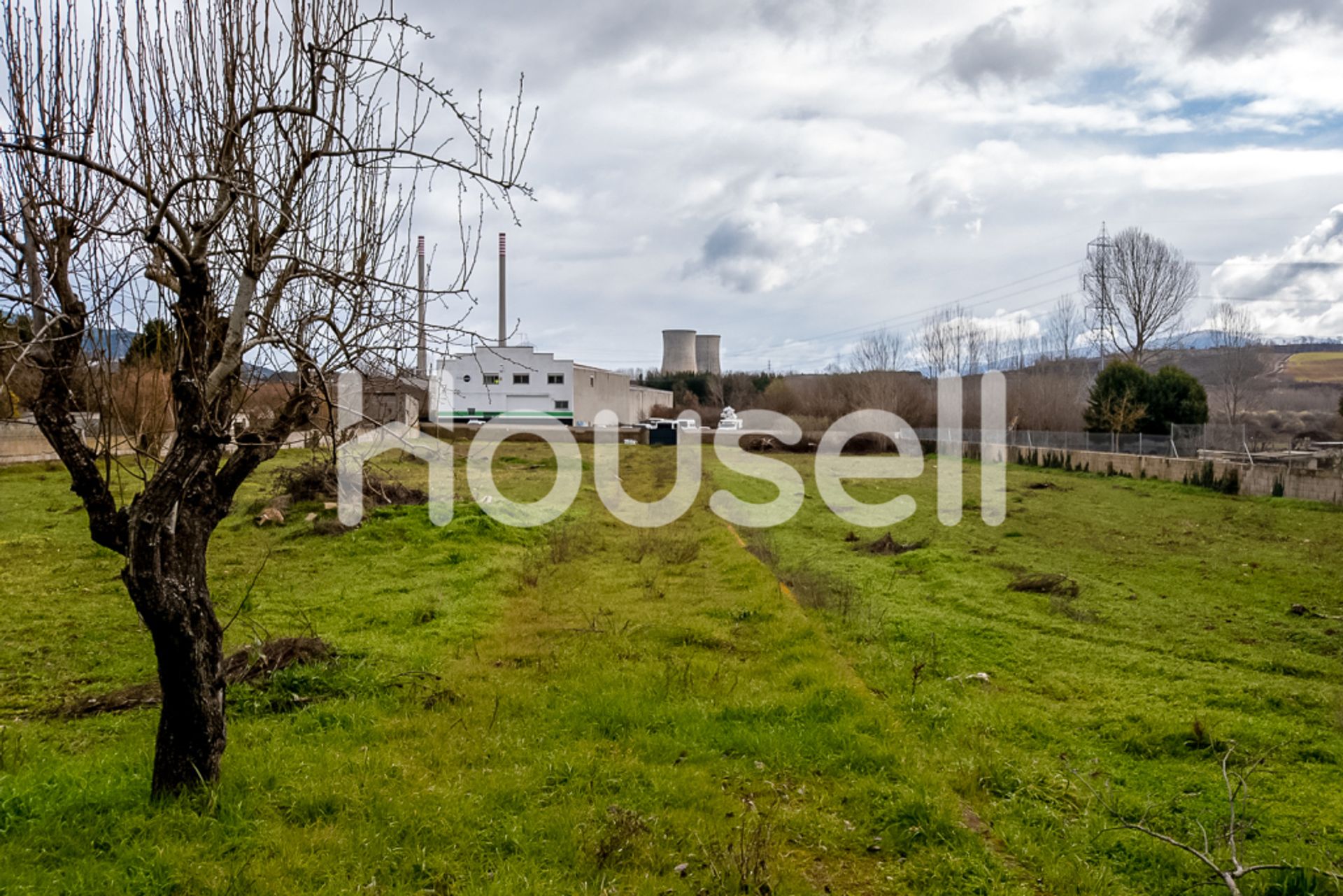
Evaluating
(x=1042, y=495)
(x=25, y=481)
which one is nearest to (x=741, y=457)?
(x=1042, y=495)

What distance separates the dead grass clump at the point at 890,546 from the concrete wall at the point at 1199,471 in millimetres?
9842

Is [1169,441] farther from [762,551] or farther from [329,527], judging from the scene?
[329,527]

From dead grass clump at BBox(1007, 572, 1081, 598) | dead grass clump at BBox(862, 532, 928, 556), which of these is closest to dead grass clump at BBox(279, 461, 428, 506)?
dead grass clump at BBox(862, 532, 928, 556)

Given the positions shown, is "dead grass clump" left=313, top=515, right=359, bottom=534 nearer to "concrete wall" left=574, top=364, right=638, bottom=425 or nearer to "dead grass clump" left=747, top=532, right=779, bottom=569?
"dead grass clump" left=747, top=532, right=779, bottom=569

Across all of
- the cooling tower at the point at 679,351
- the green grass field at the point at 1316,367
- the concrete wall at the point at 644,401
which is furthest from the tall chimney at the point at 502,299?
the green grass field at the point at 1316,367

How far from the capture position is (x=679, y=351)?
63.2 meters

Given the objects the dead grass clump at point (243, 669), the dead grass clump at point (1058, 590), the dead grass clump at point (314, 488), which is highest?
the dead grass clump at point (314, 488)

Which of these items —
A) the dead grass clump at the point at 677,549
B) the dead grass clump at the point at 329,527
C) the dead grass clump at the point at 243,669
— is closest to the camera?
the dead grass clump at the point at 243,669

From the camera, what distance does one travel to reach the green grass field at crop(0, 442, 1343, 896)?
11.3 feet

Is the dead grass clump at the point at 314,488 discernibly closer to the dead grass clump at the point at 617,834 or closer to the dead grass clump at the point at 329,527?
the dead grass clump at the point at 329,527

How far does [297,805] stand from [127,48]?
3752mm

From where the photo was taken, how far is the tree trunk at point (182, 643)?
3.30 metres

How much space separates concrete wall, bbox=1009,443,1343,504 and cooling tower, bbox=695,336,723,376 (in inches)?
1480

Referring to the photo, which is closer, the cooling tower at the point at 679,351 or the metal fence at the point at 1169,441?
the metal fence at the point at 1169,441
